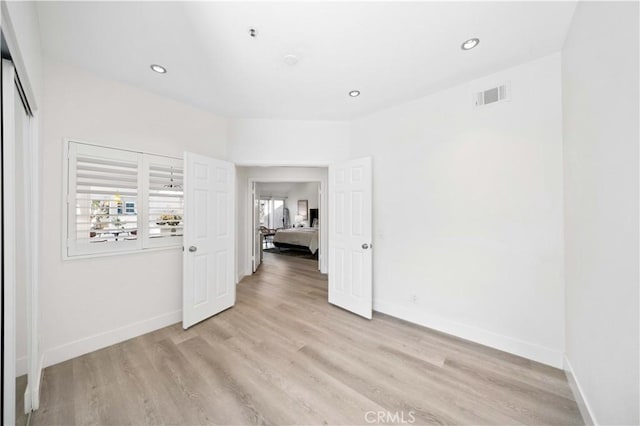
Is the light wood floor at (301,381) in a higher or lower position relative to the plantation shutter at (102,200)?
lower

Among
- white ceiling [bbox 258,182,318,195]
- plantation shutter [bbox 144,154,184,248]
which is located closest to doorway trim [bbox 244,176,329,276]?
plantation shutter [bbox 144,154,184,248]

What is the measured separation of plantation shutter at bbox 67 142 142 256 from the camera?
7.06ft

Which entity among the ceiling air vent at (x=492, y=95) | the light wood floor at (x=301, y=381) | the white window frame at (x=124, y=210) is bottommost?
the light wood floor at (x=301, y=381)

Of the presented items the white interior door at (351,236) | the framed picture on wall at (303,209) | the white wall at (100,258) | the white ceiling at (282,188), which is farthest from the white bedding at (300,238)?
the white wall at (100,258)

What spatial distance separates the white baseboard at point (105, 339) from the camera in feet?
6.69

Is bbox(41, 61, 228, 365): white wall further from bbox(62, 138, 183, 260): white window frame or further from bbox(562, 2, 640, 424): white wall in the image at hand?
bbox(562, 2, 640, 424): white wall

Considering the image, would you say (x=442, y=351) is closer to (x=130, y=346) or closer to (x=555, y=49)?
(x=555, y=49)

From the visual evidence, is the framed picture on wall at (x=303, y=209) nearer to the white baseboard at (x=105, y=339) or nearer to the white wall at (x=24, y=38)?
the white baseboard at (x=105, y=339)

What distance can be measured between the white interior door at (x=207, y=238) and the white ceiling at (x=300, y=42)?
94cm

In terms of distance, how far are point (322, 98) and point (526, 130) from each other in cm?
204

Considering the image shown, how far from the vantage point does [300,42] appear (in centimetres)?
183

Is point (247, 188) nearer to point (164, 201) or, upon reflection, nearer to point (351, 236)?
point (164, 201)

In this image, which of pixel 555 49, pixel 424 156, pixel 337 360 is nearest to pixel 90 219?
pixel 337 360

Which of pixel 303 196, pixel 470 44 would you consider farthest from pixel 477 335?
pixel 303 196
